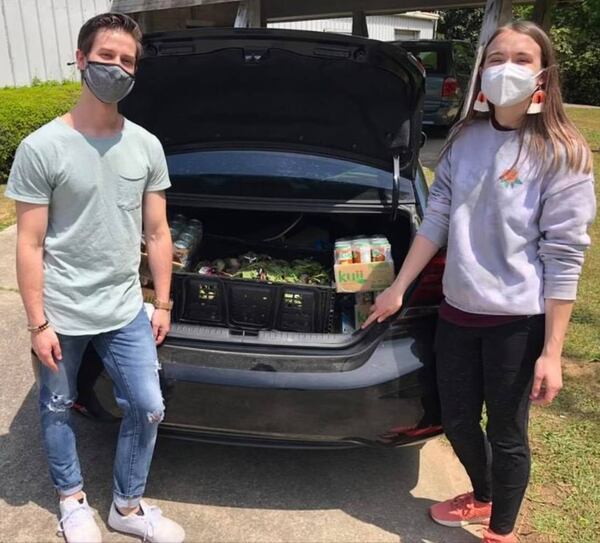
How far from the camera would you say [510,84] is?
1902 millimetres

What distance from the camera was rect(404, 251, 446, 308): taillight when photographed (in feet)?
7.75

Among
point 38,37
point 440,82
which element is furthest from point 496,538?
point 440,82

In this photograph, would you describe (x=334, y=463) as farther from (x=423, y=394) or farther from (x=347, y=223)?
(x=347, y=223)

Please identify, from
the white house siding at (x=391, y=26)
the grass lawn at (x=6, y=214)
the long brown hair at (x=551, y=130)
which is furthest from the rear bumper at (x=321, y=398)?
the white house siding at (x=391, y=26)

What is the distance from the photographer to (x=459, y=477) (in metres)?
2.79

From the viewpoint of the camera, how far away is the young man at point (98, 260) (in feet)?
6.43

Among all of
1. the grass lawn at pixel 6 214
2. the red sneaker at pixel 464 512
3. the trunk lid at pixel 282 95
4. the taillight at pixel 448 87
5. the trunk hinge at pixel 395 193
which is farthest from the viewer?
the taillight at pixel 448 87

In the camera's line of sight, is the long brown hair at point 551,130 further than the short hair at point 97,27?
No

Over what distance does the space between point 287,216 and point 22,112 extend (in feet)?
18.8

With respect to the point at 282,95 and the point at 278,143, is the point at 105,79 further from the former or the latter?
the point at 278,143

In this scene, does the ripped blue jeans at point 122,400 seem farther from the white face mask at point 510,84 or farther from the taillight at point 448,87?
the taillight at point 448,87

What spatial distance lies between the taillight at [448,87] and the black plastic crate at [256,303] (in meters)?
10.4

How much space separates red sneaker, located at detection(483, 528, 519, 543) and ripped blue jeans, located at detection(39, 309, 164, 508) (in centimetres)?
127

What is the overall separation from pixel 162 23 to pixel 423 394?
12.2 meters
